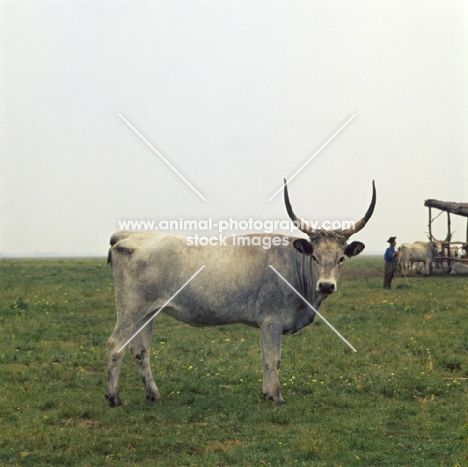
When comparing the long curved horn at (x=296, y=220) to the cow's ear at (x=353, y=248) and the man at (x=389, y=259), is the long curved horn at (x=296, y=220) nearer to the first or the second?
the cow's ear at (x=353, y=248)

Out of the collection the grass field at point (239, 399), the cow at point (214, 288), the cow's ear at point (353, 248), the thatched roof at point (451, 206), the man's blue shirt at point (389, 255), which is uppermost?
the thatched roof at point (451, 206)

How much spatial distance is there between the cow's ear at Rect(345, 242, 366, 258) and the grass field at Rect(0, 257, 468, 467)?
83.7 inches

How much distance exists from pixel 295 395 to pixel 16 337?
7581mm

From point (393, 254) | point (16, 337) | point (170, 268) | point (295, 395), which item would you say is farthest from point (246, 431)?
point (393, 254)

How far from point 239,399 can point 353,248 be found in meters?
2.73

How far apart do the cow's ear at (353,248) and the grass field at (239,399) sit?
6.98 feet

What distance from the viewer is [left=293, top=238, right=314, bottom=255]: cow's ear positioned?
890 centimetres

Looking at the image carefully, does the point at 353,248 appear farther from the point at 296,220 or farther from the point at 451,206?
the point at 451,206

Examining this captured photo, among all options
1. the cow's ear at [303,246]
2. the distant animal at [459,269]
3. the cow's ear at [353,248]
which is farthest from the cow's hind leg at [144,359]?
the distant animal at [459,269]

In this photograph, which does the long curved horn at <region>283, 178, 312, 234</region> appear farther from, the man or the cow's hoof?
the man

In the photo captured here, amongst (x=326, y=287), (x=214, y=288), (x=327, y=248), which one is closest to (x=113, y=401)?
(x=214, y=288)

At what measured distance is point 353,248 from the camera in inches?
361

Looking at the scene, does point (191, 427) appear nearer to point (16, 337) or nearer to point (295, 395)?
point (295, 395)

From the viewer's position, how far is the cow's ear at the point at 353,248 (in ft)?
29.9
